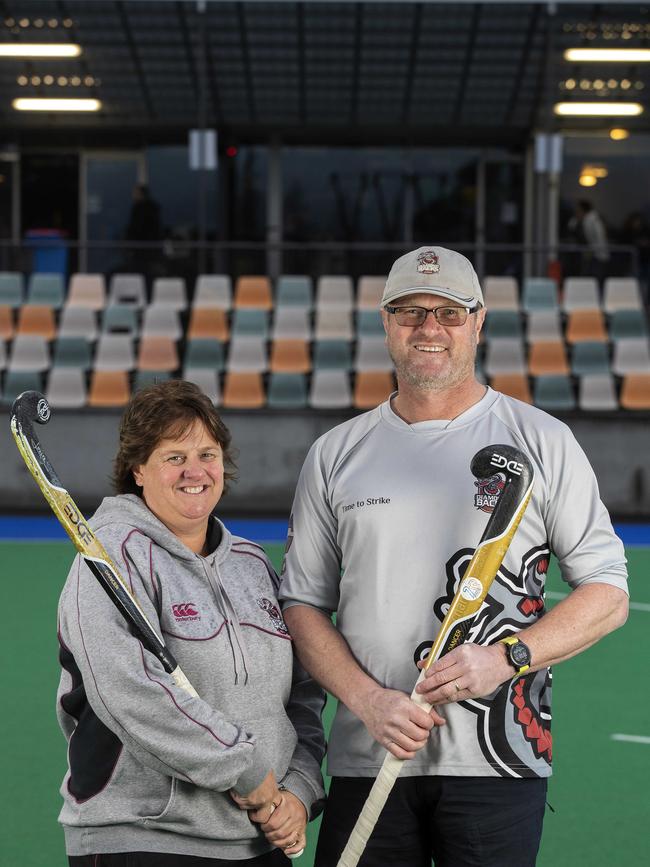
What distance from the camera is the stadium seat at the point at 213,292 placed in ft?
45.5

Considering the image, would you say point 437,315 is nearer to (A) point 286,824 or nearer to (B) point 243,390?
(A) point 286,824

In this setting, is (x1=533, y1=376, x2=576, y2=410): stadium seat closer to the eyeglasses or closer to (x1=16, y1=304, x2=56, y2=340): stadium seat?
(x1=16, y1=304, x2=56, y2=340): stadium seat

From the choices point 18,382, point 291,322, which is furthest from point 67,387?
point 291,322

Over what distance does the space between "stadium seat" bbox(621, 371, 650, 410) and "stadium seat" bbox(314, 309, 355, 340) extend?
2961mm

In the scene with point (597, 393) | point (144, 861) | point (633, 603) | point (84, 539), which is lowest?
point (633, 603)

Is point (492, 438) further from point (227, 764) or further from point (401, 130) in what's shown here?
point (401, 130)

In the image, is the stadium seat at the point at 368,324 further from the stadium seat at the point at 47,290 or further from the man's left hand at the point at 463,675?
the man's left hand at the point at 463,675

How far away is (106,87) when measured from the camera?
18.2 m

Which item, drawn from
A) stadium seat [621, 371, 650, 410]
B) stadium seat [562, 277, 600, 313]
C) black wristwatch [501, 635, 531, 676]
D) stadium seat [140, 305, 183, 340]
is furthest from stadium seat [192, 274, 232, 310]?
black wristwatch [501, 635, 531, 676]

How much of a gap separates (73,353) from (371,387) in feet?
10.6

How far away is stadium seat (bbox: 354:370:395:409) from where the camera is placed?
12.8m

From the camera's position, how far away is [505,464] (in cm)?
240

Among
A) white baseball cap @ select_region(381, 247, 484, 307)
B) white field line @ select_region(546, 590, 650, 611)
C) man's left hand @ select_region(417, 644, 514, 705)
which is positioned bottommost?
white field line @ select_region(546, 590, 650, 611)

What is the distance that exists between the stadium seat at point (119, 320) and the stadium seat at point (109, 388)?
2.54 feet
